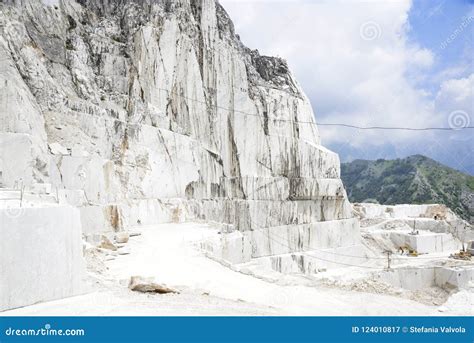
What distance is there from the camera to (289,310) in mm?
8297

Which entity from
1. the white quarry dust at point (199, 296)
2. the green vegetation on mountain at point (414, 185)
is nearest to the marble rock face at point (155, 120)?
the white quarry dust at point (199, 296)

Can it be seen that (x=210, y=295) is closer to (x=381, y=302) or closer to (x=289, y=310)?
(x=289, y=310)

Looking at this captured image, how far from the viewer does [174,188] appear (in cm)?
2247

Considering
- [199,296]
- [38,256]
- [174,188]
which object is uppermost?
[174,188]

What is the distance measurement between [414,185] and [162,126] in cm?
8275

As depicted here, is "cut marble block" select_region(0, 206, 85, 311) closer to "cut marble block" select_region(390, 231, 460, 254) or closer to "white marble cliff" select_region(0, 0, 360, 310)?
"white marble cliff" select_region(0, 0, 360, 310)

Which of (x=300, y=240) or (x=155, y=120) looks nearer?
(x=155, y=120)

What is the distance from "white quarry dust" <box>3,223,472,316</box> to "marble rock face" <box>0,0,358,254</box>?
4.83 metres

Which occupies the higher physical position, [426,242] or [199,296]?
[199,296]

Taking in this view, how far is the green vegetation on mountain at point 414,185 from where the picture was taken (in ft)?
272

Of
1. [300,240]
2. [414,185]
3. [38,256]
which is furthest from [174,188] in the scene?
[414,185]

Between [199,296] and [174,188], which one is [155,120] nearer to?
[174,188]

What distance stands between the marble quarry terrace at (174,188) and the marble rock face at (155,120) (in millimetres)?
91

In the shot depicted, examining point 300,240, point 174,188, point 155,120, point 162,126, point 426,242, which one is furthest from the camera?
point 426,242
